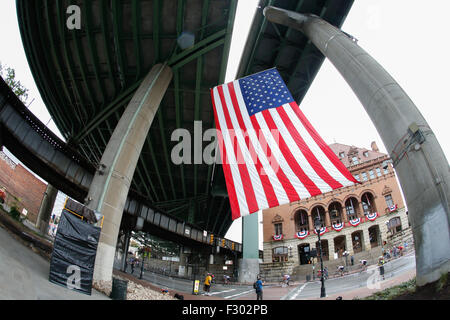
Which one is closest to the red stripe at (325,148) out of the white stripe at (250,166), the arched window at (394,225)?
the white stripe at (250,166)

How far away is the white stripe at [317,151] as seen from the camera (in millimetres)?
6652

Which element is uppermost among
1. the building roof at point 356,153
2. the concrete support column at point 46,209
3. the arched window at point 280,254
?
the building roof at point 356,153

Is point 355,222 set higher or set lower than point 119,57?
lower

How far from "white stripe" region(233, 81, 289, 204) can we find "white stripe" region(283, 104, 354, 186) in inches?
57.1

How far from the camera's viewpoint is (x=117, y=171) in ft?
43.1

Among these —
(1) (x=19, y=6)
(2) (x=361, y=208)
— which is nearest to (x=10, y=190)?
(1) (x=19, y=6)

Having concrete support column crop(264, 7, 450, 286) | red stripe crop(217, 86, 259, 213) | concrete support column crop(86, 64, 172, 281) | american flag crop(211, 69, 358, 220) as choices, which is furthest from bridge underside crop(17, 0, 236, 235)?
red stripe crop(217, 86, 259, 213)

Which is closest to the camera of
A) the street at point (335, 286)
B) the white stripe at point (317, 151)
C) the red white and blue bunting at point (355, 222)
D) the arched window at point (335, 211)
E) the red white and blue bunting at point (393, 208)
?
the white stripe at point (317, 151)

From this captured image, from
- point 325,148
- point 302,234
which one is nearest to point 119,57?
point 325,148

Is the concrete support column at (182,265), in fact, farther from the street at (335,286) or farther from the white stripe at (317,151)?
the white stripe at (317,151)

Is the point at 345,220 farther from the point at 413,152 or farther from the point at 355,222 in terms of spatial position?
the point at 413,152

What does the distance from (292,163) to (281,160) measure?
0.35 meters

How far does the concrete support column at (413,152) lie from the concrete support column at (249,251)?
3401 centimetres
